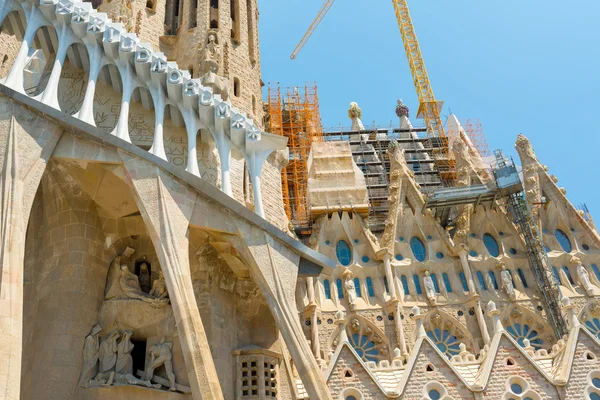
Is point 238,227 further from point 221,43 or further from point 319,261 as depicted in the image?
point 221,43

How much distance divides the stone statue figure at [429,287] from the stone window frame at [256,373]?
337 inches

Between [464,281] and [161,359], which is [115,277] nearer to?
[161,359]

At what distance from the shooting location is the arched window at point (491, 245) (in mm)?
21763

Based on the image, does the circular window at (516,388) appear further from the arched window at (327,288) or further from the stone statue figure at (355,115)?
the stone statue figure at (355,115)

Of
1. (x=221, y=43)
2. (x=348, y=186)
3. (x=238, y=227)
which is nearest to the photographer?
(x=238, y=227)

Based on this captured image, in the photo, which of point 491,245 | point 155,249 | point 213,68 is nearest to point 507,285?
point 491,245

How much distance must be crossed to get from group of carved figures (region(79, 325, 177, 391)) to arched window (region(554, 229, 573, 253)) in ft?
49.7

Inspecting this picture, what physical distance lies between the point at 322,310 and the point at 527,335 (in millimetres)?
6627

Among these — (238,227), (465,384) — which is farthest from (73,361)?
Result: (465,384)

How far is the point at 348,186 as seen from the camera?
77.4ft

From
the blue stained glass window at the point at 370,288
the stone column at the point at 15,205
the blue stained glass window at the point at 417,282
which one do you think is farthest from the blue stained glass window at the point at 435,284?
the stone column at the point at 15,205

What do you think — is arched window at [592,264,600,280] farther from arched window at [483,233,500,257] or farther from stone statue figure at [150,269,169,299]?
stone statue figure at [150,269,169,299]

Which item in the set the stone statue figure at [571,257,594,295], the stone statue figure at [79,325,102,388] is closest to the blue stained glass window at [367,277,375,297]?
the stone statue figure at [571,257,594,295]

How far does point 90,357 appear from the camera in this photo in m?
11.7
